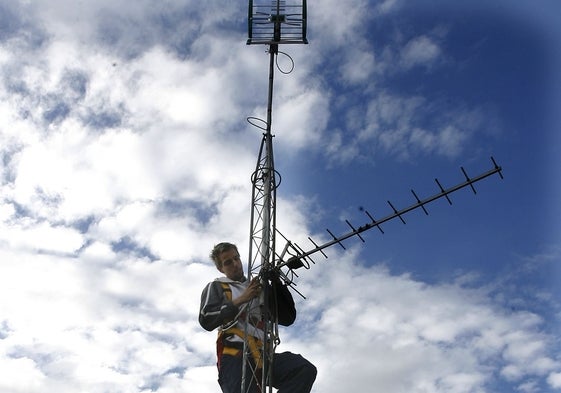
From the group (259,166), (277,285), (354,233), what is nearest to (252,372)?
(277,285)

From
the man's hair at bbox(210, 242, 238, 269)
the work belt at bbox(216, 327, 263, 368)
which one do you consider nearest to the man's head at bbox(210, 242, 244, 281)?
the man's hair at bbox(210, 242, 238, 269)

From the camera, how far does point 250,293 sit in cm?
784

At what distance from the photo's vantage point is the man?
7625 millimetres

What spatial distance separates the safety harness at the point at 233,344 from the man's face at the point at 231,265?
1.37 feet

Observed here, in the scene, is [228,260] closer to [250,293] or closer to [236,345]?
[250,293]

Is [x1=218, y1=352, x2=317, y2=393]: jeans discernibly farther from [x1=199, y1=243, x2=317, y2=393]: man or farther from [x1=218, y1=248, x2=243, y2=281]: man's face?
[x1=218, y1=248, x2=243, y2=281]: man's face

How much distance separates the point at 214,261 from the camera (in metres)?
8.60

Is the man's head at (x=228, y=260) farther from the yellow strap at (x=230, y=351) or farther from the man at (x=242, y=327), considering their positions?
the yellow strap at (x=230, y=351)

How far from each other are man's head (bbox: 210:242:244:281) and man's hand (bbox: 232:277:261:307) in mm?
443

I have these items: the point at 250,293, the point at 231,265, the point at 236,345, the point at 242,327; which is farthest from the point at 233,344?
the point at 231,265

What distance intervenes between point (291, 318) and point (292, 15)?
4.26 metres

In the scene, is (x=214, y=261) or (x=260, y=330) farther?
(x=214, y=261)

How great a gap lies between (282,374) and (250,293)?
944 mm

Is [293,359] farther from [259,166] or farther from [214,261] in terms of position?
[259,166]
